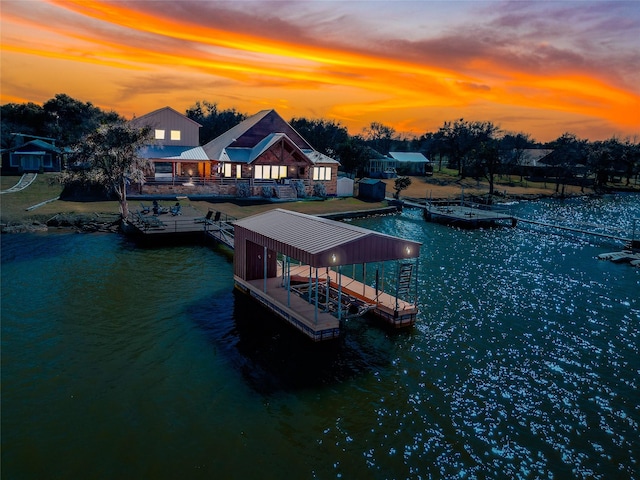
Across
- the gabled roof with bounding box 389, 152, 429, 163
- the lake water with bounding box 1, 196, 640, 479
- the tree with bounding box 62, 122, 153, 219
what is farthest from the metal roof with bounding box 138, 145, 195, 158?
the gabled roof with bounding box 389, 152, 429, 163

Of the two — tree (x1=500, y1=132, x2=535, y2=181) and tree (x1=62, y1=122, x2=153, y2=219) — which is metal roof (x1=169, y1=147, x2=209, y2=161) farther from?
tree (x1=500, y1=132, x2=535, y2=181)

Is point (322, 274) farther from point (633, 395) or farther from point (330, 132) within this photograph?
point (330, 132)

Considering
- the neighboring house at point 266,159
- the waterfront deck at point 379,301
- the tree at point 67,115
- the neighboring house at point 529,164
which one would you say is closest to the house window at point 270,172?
the neighboring house at point 266,159

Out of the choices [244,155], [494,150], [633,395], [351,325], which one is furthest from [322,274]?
[494,150]

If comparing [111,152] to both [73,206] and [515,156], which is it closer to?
[73,206]

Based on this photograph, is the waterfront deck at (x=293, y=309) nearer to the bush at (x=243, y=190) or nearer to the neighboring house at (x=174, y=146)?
the bush at (x=243, y=190)

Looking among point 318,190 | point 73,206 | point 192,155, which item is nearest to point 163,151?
point 192,155
